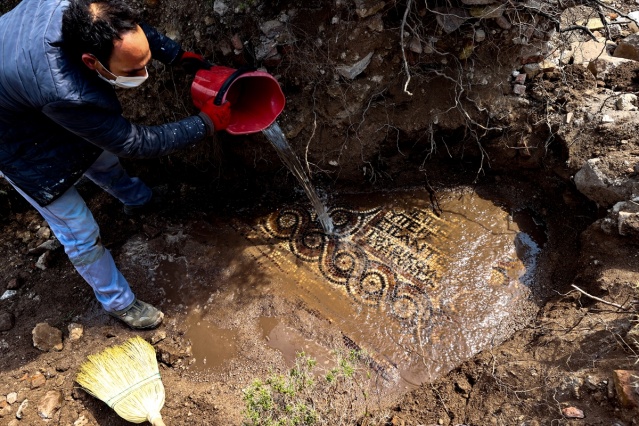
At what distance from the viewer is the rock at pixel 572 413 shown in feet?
5.91

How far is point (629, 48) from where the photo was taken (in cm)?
292

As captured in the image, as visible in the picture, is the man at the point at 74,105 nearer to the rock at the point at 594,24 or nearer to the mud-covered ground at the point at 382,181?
the mud-covered ground at the point at 382,181

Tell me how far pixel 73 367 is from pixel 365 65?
242 cm

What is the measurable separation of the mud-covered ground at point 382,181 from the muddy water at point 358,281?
0.10m

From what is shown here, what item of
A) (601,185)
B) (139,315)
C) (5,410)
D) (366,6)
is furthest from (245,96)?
(601,185)

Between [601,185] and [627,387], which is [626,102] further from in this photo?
[627,387]

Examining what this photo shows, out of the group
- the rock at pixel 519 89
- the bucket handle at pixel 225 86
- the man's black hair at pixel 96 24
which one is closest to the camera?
the man's black hair at pixel 96 24

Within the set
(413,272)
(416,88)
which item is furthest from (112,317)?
(416,88)

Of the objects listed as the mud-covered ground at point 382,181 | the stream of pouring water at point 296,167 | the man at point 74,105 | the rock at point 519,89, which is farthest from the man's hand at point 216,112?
the rock at point 519,89

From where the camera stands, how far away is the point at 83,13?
5.02 ft

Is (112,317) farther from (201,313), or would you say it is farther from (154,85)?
(154,85)

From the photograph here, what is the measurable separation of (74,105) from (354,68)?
1.64 metres

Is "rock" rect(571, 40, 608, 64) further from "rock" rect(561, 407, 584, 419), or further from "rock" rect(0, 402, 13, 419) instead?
"rock" rect(0, 402, 13, 419)

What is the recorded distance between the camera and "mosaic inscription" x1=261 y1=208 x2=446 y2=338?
2.69 metres
